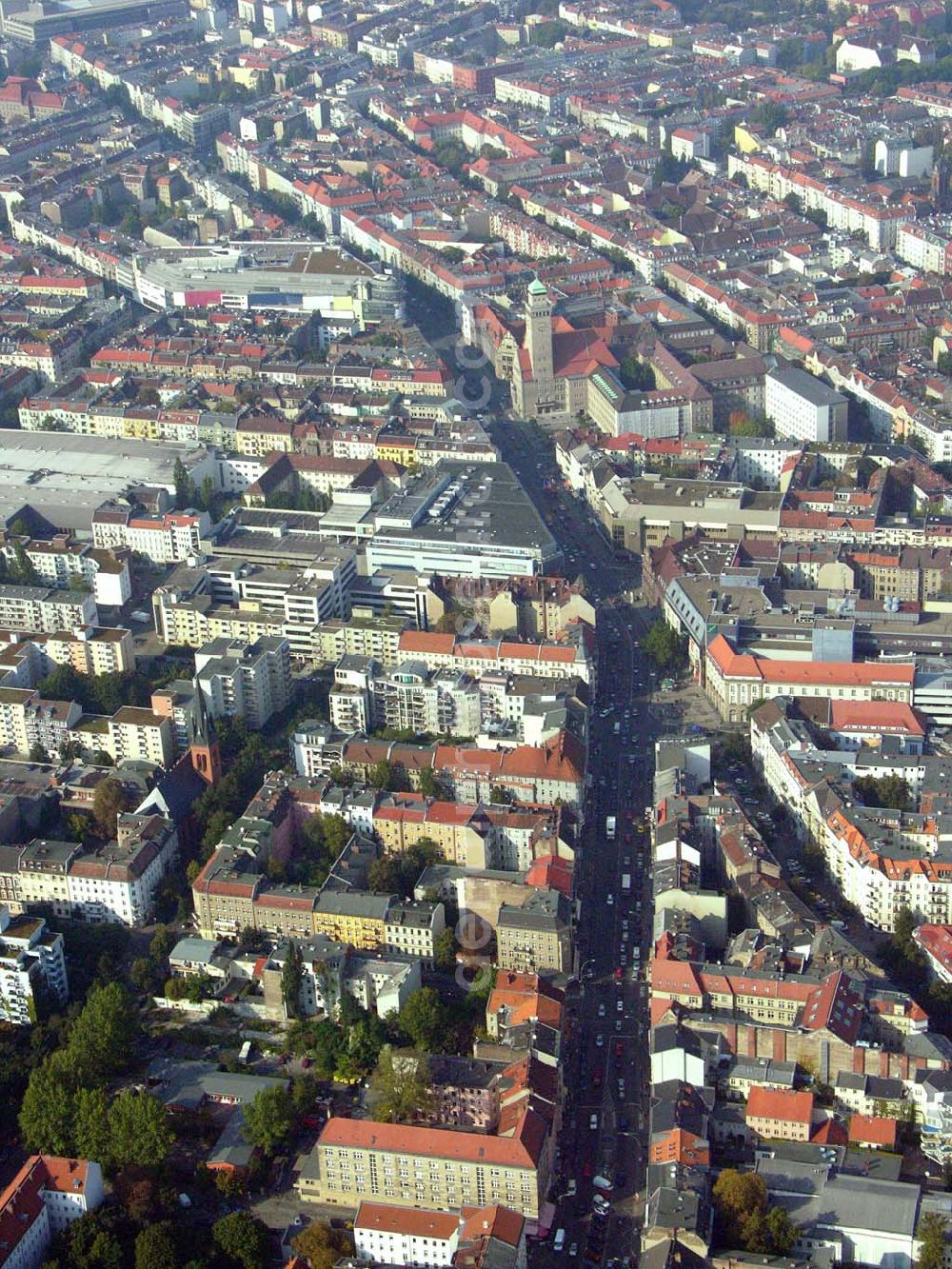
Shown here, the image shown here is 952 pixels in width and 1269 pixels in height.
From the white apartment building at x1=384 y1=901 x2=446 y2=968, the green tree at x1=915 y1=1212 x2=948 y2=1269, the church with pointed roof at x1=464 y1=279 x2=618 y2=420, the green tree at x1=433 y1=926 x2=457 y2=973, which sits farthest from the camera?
the church with pointed roof at x1=464 y1=279 x2=618 y2=420

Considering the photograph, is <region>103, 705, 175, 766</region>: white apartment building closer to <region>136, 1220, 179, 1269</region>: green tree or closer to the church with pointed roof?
<region>136, 1220, 179, 1269</region>: green tree

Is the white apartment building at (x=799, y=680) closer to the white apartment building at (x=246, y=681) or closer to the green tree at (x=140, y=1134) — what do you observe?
the white apartment building at (x=246, y=681)

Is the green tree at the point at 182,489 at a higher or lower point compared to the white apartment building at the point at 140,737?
higher

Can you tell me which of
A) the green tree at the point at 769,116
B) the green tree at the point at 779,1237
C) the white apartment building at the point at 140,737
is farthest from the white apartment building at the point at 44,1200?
the green tree at the point at 769,116

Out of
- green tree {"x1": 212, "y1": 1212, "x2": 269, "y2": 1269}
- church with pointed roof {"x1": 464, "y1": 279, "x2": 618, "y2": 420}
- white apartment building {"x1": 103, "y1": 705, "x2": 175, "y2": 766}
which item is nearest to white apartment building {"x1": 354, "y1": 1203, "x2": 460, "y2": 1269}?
green tree {"x1": 212, "y1": 1212, "x2": 269, "y2": 1269}

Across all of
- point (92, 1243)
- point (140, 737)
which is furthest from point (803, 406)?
point (92, 1243)

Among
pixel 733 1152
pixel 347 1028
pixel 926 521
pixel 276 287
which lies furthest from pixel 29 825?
pixel 276 287
